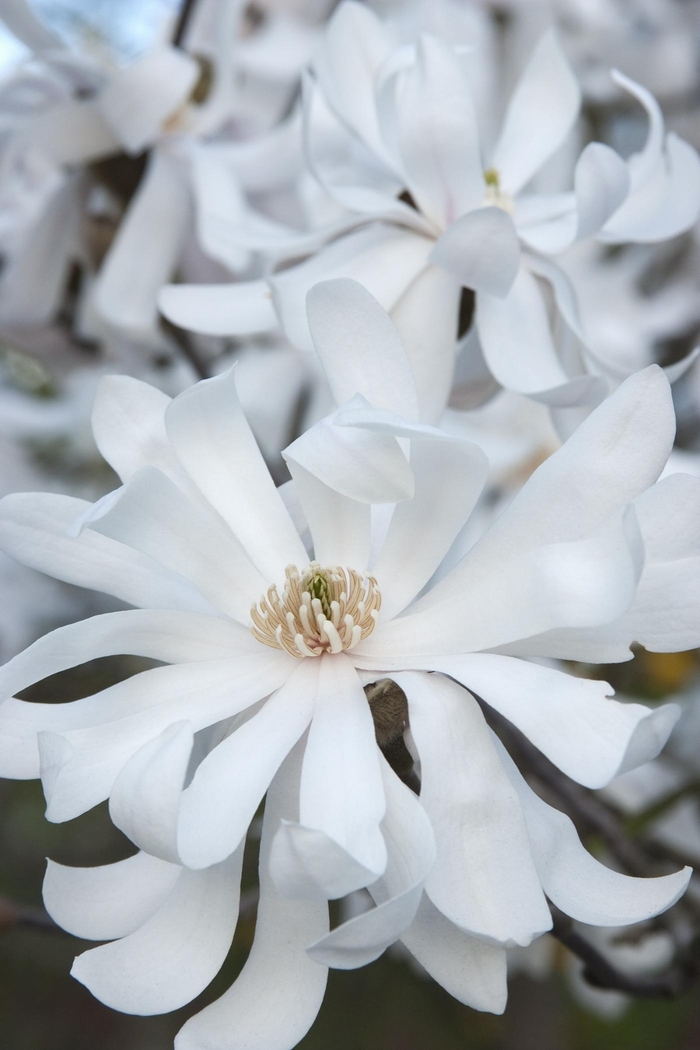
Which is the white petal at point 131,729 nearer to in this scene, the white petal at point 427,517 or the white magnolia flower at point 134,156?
the white petal at point 427,517

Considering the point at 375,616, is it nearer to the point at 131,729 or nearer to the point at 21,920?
the point at 131,729

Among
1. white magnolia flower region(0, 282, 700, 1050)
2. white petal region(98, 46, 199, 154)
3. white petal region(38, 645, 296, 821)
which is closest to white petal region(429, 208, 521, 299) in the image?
white magnolia flower region(0, 282, 700, 1050)

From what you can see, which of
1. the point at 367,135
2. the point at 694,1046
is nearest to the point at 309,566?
the point at 367,135

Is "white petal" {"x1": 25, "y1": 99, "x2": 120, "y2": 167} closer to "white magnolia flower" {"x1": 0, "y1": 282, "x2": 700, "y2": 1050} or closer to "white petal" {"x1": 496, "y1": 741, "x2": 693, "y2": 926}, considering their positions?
"white magnolia flower" {"x1": 0, "y1": 282, "x2": 700, "y2": 1050}

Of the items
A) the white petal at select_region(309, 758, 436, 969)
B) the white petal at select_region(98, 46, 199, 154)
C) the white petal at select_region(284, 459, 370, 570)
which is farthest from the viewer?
the white petal at select_region(98, 46, 199, 154)

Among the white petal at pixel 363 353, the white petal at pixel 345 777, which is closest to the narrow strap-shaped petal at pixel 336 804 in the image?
the white petal at pixel 345 777

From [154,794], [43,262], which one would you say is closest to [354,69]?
[43,262]
